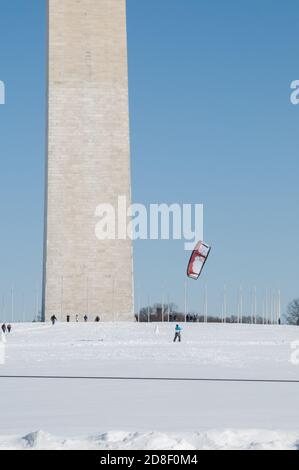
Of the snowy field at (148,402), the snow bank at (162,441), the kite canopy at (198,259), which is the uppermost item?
the kite canopy at (198,259)

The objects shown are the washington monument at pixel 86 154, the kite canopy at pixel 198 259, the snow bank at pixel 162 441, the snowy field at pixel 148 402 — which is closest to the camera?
the snow bank at pixel 162 441

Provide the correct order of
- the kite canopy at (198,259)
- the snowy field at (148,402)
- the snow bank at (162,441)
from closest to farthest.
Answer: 1. the snow bank at (162,441)
2. the snowy field at (148,402)
3. the kite canopy at (198,259)

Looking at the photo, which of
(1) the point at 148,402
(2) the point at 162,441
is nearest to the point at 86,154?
(1) the point at 148,402

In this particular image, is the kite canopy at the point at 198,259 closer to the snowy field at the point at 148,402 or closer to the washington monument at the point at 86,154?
the washington monument at the point at 86,154

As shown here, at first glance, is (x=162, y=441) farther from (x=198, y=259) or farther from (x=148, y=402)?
(x=198, y=259)

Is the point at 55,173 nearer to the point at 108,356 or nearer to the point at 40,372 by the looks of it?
the point at 108,356

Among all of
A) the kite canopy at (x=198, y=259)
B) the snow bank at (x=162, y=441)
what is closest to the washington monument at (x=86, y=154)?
the kite canopy at (x=198, y=259)

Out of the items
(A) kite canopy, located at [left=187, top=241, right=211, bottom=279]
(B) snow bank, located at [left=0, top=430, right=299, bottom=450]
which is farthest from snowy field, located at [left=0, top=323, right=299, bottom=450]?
(A) kite canopy, located at [left=187, top=241, right=211, bottom=279]
